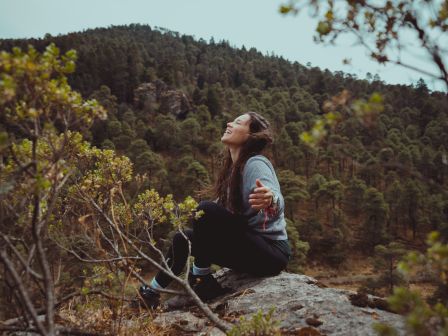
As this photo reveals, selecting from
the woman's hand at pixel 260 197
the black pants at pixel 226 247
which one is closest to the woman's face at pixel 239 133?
the black pants at pixel 226 247

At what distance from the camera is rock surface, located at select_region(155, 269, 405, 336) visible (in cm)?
325

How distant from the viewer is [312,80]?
128 meters

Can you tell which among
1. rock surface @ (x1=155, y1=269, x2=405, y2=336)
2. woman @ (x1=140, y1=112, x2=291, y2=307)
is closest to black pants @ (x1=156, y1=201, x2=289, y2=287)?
woman @ (x1=140, y1=112, x2=291, y2=307)

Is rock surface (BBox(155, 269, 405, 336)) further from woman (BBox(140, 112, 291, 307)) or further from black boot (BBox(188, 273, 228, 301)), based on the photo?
woman (BBox(140, 112, 291, 307))

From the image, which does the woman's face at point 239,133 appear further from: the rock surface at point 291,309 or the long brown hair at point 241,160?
the rock surface at point 291,309

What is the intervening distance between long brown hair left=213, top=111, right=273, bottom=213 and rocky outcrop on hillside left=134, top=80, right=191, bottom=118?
9318 centimetres

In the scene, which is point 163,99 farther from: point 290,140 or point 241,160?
point 241,160

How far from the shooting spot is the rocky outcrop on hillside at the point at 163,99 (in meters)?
98.6

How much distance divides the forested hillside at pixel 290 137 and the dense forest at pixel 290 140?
0.16 meters

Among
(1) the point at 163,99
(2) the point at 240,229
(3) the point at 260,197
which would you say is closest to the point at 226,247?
(2) the point at 240,229

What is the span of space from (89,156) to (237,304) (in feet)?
8.30

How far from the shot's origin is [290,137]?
71.1 m

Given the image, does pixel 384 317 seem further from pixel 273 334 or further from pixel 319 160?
pixel 319 160

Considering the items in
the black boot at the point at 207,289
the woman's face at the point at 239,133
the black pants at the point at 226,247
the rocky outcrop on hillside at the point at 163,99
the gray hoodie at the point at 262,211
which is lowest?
the black boot at the point at 207,289
